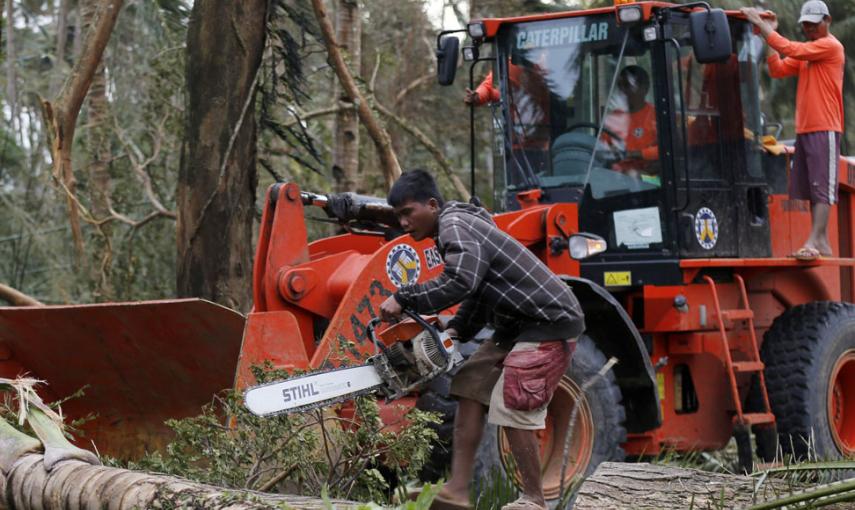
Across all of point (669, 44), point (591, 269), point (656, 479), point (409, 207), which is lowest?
point (656, 479)

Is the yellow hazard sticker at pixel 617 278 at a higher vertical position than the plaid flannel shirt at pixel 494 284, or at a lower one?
lower

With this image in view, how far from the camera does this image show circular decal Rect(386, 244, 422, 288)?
6781 millimetres

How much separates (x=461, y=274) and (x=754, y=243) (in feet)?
13.0

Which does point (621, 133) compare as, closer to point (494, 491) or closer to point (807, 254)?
point (807, 254)

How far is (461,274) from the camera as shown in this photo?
5254mm

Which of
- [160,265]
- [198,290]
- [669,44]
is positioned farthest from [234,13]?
[160,265]

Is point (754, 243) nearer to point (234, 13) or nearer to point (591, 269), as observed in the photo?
point (591, 269)

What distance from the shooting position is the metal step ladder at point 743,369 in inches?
307

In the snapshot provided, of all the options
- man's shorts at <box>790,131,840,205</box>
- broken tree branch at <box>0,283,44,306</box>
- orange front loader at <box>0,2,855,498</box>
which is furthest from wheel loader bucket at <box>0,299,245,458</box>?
man's shorts at <box>790,131,840,205</box>

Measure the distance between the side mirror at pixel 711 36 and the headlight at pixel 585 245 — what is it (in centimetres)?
120

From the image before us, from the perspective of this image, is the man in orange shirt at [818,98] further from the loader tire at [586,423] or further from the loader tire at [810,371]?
the loader tire at [586,423]

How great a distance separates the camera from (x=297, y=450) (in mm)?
5566

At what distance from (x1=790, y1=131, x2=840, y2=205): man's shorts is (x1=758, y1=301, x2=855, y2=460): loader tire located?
2.66ft

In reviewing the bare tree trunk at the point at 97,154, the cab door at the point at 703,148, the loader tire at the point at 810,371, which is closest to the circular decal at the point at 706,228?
the cab door at the point at 703,148
